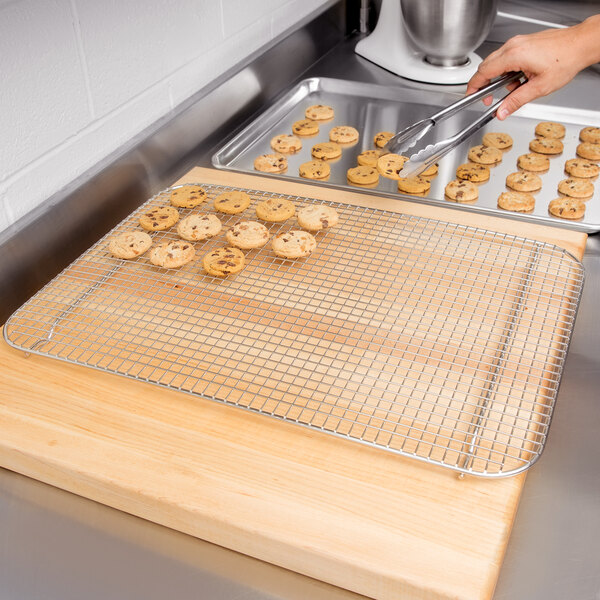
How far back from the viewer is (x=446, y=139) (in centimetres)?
115

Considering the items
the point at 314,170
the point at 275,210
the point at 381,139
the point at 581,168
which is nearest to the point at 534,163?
the point at 581,168

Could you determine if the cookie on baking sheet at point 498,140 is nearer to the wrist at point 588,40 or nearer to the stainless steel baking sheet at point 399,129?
the stainless steel baking sheet at point 399,129

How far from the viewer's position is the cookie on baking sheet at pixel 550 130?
1397 millimetres

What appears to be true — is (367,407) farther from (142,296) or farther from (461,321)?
(142,296)

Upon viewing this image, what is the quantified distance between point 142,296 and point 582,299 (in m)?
0.62

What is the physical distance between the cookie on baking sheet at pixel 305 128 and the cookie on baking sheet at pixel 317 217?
396mm

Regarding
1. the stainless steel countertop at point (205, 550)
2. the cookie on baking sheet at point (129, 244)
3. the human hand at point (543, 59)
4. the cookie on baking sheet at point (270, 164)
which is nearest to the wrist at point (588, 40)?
the human hand at point (543, 59)

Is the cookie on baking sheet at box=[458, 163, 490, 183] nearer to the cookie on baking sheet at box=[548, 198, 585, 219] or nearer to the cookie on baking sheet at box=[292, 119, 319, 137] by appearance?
the cookie on baking sheet at box=[548, 198, 585, 219]

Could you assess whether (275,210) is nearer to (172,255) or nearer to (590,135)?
(172,255)

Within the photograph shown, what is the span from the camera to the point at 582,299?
3.23ft

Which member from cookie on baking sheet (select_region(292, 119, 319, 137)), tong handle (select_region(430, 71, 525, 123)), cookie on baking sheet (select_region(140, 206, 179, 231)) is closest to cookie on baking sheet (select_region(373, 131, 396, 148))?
cookie on baking sheet (select_region(292, 119, 319, 137))

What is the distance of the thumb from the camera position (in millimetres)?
1160

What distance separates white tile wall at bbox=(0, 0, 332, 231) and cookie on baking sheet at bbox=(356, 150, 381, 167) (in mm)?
358

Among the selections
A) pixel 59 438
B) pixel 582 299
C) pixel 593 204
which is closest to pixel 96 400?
pixel 59 438
